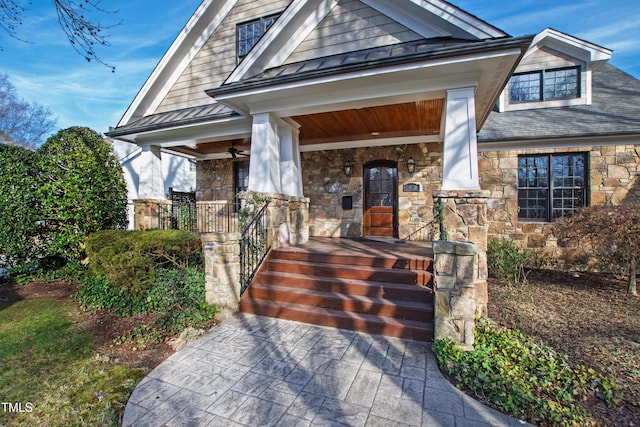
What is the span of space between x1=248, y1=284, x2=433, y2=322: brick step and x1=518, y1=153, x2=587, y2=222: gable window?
5.12m

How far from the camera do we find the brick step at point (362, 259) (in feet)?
13.3

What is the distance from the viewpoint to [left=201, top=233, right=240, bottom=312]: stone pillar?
12.8 feet

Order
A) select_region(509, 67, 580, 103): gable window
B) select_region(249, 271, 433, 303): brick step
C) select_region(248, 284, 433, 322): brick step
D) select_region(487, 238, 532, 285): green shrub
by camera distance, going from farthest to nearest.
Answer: select_region(509, 67, 580, 103): gable window, select_region(487, 238, 532, 285): green shrub, select_region(249, 271, 433, 303): brick step, select_region(248, 284, 433, 322): brick step

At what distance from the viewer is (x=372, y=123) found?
6.03 m

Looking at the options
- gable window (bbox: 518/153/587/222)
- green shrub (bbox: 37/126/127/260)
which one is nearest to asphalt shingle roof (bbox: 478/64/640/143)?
gable window (bbox: 518/153/587/222)

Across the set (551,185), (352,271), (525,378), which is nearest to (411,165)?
(551,185)

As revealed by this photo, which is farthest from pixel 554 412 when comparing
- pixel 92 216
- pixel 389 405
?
pixel 92 216

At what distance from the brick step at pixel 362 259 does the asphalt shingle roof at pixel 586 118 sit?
162 inches

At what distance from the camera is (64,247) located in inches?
231

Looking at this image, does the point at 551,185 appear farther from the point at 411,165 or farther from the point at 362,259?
the point at 362,259

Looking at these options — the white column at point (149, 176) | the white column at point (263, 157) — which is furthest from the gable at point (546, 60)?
the white column at point (149, 176)

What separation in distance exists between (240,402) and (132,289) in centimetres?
310

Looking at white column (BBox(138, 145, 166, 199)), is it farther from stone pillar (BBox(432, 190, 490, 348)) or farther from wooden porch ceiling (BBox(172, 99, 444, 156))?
stone pillar (BBox(432, 190, 490, 348))

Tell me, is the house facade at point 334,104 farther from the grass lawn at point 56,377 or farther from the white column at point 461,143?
the grass lawn at point 56,377
